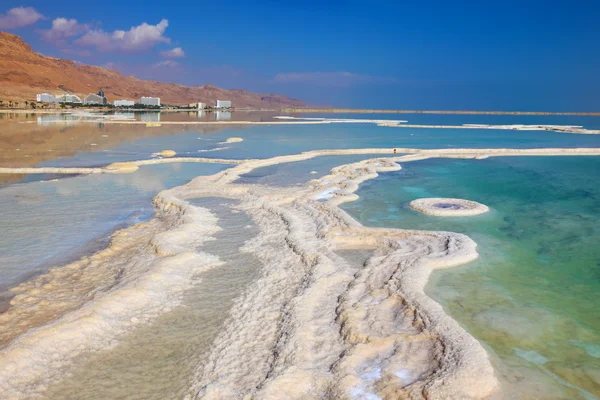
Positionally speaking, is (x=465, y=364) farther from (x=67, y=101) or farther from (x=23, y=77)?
(x=23, y=77)

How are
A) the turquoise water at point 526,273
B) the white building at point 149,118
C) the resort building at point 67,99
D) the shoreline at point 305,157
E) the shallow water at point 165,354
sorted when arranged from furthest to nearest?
the resort building at point 67,99
the white building at point 149,118
the shoreline at point 305,157
the turquoise water at point 526,273
the shallow water at point 165,354

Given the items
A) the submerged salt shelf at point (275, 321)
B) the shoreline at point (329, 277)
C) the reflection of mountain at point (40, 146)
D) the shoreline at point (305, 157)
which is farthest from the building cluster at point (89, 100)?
the submerged salt shelf at point (275, 321)

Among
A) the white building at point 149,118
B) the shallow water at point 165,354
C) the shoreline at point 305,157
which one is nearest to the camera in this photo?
the shallow water at point 165,354

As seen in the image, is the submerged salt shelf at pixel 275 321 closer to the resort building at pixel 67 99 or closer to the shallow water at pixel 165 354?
the shallow water at pixel 165 354

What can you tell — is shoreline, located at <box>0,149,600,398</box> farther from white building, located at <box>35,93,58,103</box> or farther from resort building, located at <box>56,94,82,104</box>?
resort building, located at <box>56,94,82,104</box>

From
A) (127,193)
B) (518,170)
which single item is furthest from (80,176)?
(518,170)

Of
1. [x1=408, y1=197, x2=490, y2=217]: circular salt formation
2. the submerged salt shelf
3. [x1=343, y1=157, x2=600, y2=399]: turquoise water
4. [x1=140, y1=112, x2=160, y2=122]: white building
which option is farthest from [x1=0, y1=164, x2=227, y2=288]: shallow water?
[x1=140, y1=112, x2=160, y2=122]: white building
